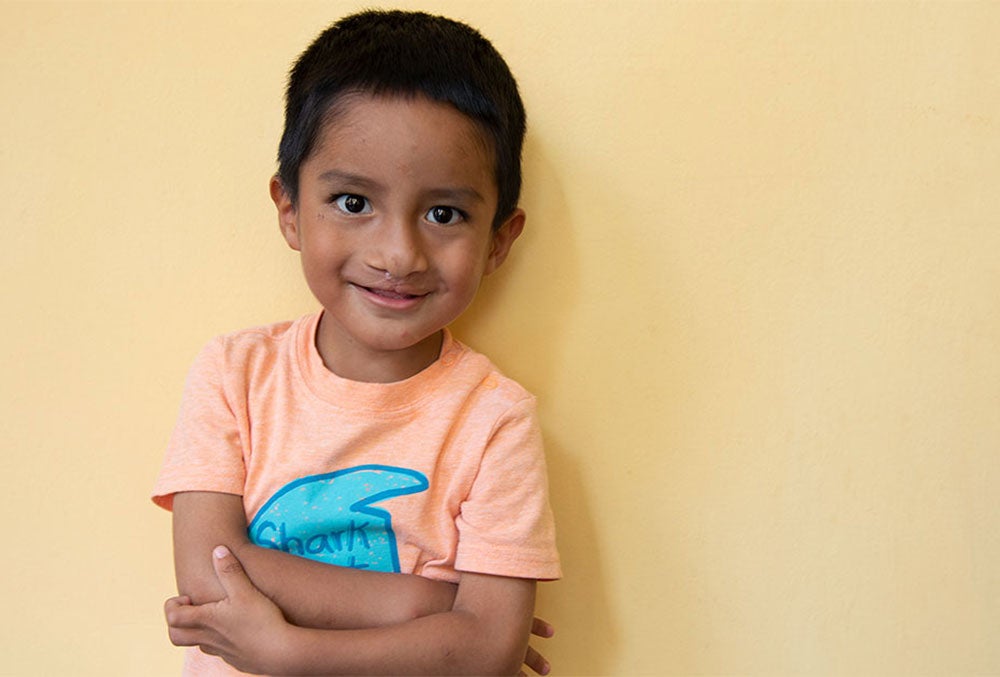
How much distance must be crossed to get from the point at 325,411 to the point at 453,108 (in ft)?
1.26

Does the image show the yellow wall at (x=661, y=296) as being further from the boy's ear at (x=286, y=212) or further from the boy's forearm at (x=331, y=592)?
the boy's forearm at (x=331, y=592)

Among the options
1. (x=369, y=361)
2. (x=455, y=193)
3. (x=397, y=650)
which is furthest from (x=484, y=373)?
(x=397, y=650)

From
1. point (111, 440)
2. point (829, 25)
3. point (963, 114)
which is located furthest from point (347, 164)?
point (963, 114)

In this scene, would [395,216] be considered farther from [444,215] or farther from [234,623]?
[234,623]

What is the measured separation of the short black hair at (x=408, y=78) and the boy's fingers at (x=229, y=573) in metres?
0.42

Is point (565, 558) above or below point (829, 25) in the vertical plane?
below

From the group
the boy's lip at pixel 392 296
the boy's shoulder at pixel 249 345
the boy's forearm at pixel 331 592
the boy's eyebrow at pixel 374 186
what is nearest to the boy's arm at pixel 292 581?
the boy's forearm at pixel 331 592

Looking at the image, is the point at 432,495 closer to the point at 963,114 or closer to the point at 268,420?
the point at 268,420

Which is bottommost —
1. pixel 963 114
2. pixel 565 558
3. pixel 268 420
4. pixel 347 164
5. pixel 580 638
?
pixel 580 638

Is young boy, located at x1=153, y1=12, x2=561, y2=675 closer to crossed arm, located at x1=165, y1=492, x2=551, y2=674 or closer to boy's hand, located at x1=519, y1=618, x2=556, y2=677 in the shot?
Result: crossed arm, located at x1=165, y1=492, x2=551, y2=674

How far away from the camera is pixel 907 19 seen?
Answer: 1.24 meters

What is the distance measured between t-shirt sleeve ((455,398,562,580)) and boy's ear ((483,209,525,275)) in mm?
180

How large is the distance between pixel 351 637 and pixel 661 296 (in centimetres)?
58

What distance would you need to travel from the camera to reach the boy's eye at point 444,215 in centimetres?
108
